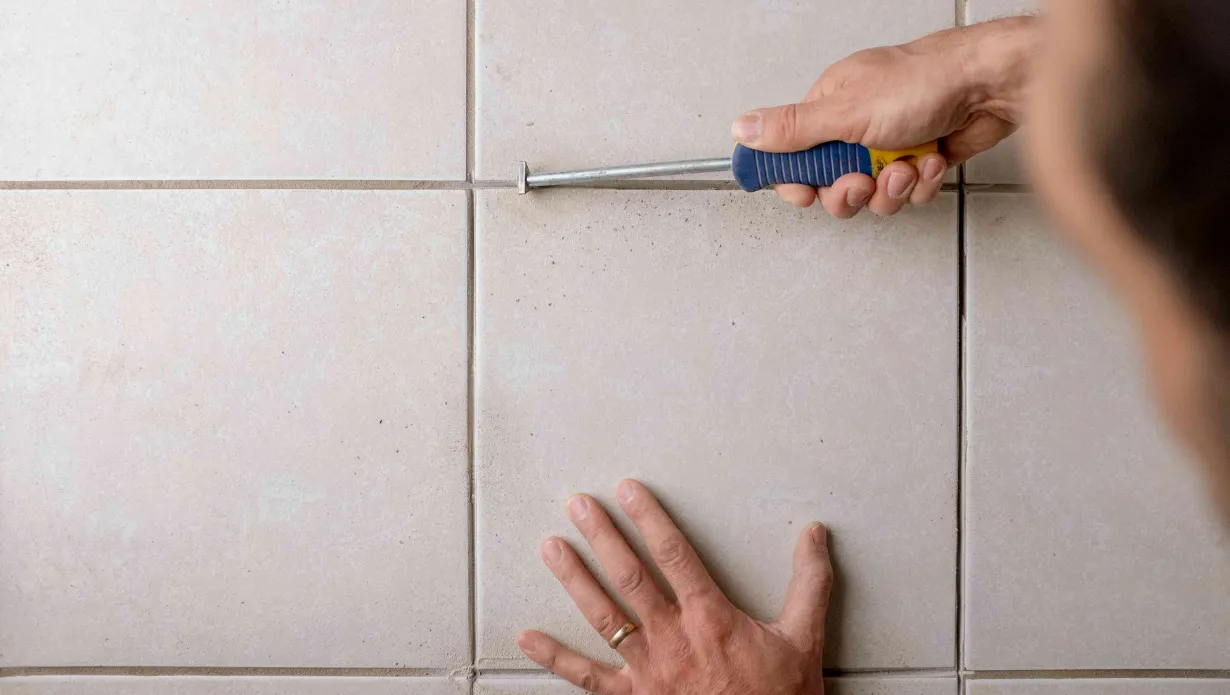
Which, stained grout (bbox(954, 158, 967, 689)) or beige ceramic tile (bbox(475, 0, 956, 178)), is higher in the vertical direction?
beige ceramic tile (bbox(475, 0, 956, 178))

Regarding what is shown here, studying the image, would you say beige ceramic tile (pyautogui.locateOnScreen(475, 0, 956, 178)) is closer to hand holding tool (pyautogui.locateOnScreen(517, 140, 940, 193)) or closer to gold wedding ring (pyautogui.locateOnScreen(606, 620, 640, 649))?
hand holding tool (pyautogui.locateOnScreen(517, 140, 940, 193))

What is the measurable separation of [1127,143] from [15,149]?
0.68 m

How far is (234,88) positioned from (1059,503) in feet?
2.20

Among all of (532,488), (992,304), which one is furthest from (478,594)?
(992,304)

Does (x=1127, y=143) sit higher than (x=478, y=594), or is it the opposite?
(x=1127, y=143)

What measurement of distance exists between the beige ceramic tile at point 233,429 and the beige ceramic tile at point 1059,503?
1.25 feet

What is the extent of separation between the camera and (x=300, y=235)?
59 cm

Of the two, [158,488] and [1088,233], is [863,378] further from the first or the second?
[158,488]

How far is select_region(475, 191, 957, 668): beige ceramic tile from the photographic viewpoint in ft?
1.92

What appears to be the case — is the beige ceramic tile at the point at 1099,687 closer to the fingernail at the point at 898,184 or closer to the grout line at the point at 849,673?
the grout line at the point at 849,673

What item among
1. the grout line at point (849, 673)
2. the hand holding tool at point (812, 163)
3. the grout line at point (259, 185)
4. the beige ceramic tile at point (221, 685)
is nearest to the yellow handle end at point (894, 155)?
the hand holding tool at point (812, 163)

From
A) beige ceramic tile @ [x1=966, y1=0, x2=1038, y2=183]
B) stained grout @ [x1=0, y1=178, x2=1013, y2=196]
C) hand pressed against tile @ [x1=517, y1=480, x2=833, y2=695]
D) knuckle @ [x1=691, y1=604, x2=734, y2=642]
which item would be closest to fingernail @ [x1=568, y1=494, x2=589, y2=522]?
hand pressed against tile @ [x1=517, y1=480, x2=833, y2=695]

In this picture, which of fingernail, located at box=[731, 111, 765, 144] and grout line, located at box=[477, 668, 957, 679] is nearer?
fingernail, located at box=[731, 111, 765, 144]

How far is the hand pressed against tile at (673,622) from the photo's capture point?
0.56 meters
